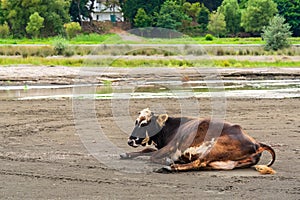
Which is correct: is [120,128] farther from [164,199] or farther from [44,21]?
[44,21]

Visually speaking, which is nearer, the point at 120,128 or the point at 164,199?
the point at 164,199

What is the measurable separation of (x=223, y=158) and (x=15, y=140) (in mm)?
5011

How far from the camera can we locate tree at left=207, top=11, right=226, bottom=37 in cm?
8288

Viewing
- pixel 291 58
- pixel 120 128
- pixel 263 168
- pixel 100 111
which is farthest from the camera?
pixel 291 58

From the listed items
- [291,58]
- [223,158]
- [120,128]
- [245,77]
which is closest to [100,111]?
[120,128]

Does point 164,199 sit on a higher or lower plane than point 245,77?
higher

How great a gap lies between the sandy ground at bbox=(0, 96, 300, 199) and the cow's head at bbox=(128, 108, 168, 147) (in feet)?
2.39

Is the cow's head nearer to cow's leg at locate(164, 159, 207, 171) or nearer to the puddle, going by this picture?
cow's leg at locate(164, 159, 207, 171)

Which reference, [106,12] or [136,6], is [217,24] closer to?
[136,6]

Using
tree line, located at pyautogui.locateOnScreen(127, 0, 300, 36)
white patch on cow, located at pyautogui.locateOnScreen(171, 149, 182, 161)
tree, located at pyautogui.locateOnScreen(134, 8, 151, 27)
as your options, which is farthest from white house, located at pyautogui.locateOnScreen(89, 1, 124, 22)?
white patch on cow, located at pyautogui.locateOnScreen(171, 149, 182, 161)

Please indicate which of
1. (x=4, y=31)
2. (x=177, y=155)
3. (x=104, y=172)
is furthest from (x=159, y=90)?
(x=4, y=31)

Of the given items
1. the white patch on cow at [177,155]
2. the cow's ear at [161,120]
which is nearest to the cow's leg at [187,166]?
the white patch on cow at [177,155]

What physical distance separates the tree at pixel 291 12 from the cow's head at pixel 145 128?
239 ft

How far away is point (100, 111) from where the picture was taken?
66.2ft
